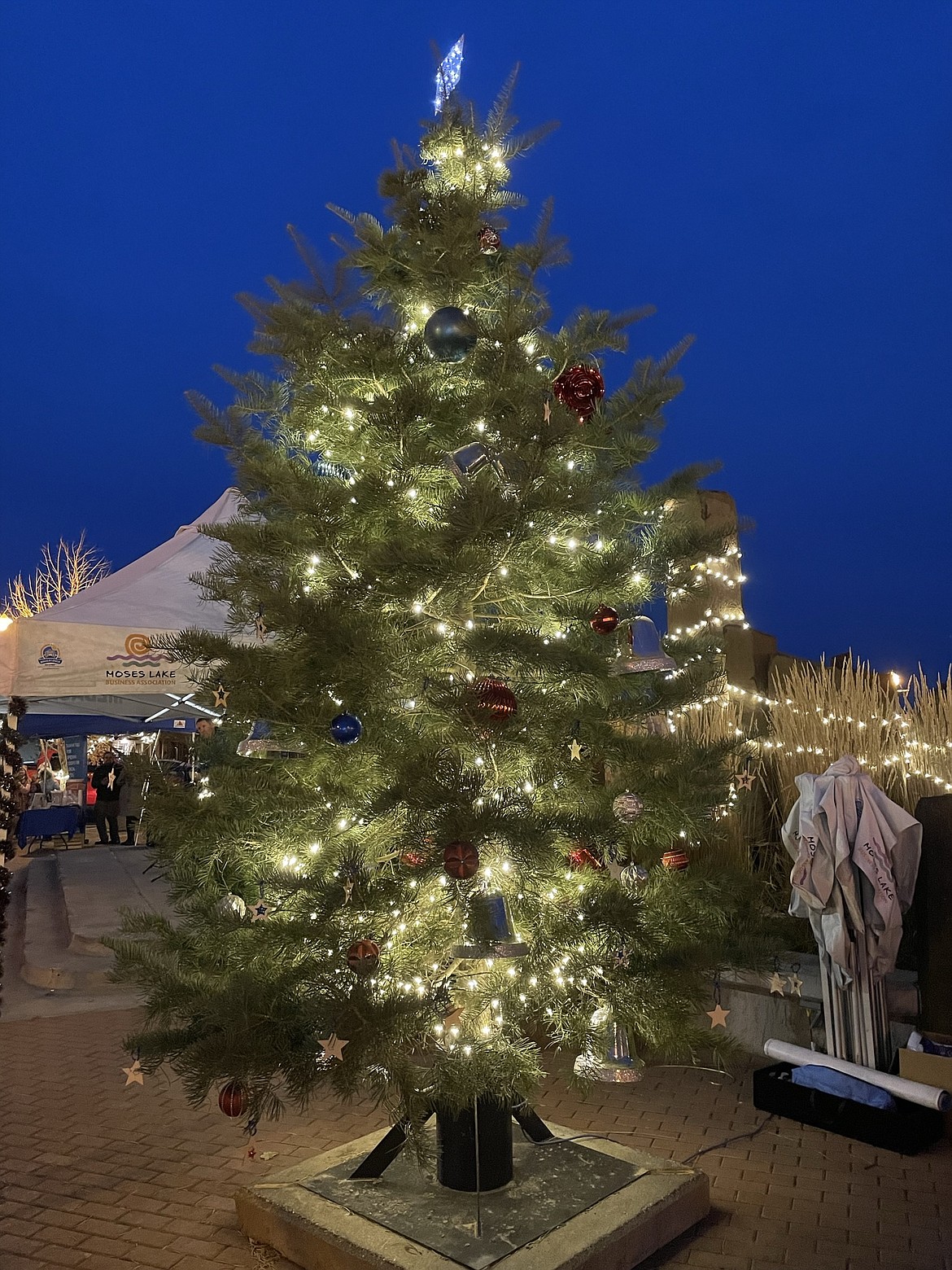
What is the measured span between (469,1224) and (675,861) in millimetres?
1425

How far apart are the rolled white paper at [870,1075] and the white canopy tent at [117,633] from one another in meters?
3.55

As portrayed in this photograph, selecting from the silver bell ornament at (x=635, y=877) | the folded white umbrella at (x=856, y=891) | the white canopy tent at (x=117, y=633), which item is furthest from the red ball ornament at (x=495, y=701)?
the white canopy tent at (x=117, y=633)

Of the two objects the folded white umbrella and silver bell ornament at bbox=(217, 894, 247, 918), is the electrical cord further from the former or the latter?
silver bell ornament at bbox=(217, 894, 247, 918)

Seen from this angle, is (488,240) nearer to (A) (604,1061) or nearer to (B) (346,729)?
(B) (346,729)

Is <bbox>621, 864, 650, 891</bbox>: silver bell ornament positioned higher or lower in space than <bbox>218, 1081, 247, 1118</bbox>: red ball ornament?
higher

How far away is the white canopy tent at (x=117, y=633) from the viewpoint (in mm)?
6117

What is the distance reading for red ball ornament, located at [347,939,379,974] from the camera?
2770 mm

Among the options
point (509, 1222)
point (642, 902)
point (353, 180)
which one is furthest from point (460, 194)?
point (353, 180)

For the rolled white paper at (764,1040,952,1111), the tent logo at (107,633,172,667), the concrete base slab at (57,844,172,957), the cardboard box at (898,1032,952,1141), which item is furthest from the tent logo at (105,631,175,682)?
the cardboard box at (898,1032,952,1141)

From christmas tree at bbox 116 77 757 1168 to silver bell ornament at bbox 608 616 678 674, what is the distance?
1 cm

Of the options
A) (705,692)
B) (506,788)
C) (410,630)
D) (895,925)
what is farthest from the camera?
(895,925)

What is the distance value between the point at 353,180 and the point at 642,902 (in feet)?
349

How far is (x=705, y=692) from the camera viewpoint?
139 inches

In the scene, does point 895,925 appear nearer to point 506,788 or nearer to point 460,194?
point 506,788
